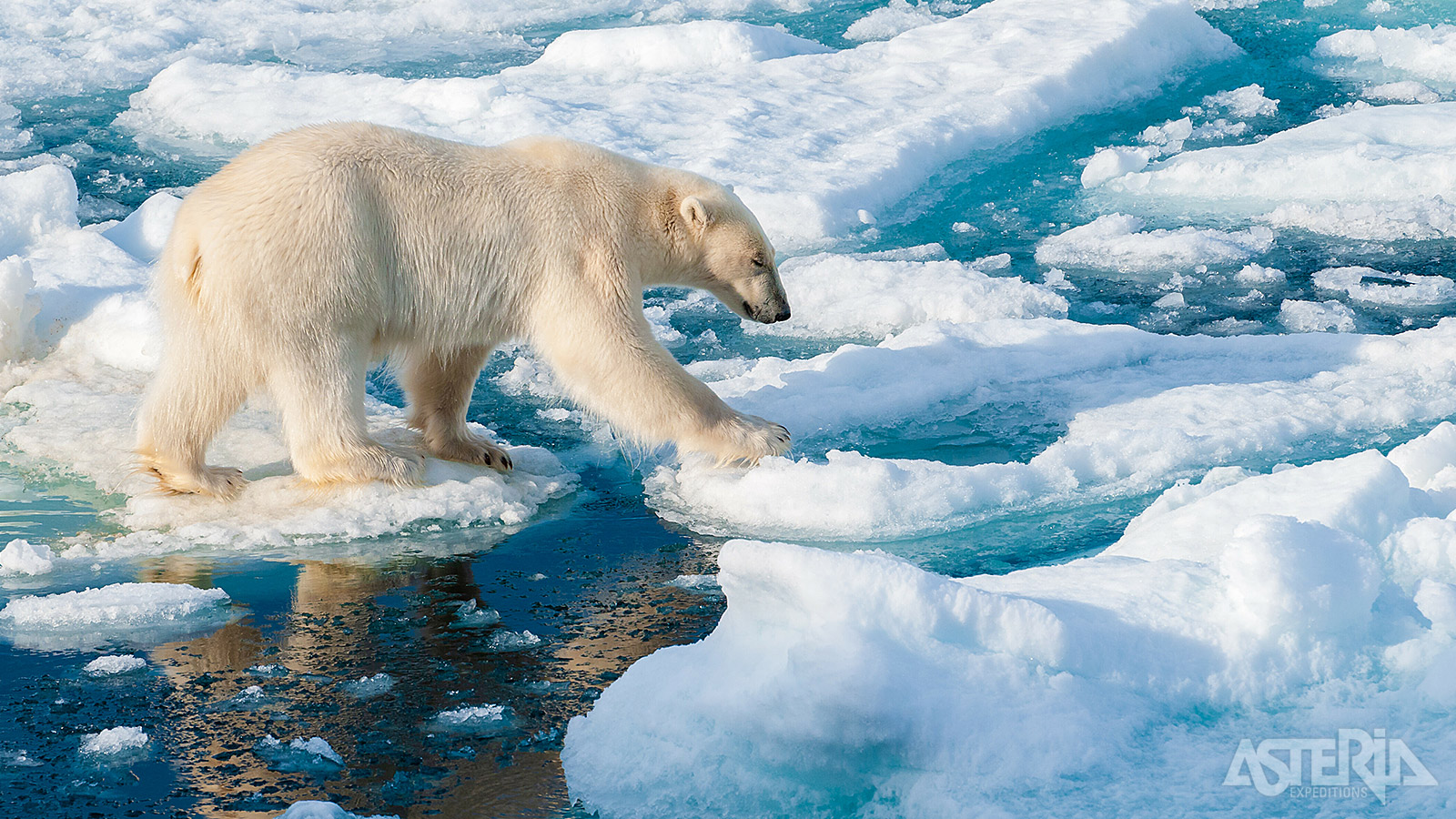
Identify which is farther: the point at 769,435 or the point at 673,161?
the point at 673,161

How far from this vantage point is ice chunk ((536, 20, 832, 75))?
979 cm

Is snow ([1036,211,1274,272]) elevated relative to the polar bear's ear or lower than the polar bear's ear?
lower

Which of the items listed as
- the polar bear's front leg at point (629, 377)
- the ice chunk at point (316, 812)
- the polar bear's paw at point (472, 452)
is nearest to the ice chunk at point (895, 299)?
the polar bear's front leg at point (629, 377)

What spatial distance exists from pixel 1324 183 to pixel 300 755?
6412 millimetres

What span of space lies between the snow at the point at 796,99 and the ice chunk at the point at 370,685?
4.24 meters

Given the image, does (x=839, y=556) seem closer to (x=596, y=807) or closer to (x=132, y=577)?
(x=596, y=807)

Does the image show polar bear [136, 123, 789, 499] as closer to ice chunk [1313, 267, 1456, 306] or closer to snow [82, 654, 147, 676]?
snow [82, 654, 147, 676]

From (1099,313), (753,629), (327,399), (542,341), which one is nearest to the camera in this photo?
(753,629)

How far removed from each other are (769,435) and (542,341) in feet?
2.49

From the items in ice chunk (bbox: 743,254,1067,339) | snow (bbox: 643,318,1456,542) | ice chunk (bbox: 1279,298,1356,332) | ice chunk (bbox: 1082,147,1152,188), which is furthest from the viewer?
ice chunk (bbox: 1082,147,1152,188)

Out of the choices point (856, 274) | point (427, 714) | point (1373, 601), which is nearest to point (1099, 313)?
point (856, 274)

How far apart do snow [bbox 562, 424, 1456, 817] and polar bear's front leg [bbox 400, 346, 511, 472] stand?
1738 mm

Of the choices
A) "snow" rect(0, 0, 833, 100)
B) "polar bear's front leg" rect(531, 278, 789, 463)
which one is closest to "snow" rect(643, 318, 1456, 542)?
"polar bear's front leg" rect(531, 278, 789, 463)

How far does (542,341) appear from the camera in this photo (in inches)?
162
